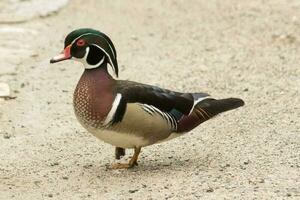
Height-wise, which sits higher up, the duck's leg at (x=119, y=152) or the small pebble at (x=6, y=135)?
the duck's leg at (x=119, y=152)

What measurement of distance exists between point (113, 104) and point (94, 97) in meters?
0.13

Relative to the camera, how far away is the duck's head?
5574mm

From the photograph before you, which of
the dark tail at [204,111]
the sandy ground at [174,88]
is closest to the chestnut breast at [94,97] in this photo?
the sandy ground at [174,88]

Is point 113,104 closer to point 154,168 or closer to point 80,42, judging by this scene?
point 80,42

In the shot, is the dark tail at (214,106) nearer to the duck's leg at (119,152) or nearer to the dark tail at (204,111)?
the dark tail at (204,111)

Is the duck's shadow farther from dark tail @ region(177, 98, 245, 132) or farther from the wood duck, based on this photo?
dark tail @ region(177, 98, 245, 132)

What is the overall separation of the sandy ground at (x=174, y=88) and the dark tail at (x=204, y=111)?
10.7 inches

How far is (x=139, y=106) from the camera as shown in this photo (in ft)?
18.2

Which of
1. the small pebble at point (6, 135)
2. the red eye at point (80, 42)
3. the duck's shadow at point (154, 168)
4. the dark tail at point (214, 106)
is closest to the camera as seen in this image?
the red eye at point (80, 42)

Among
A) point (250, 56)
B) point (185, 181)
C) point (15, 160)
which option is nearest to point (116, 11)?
point (250, 56)

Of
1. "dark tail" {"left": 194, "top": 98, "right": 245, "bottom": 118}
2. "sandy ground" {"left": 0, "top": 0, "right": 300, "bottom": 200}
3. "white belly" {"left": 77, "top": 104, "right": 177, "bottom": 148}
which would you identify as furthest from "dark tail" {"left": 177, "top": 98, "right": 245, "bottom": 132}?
"sandy ground" {"left": 0, "top": 0, "right": 300, "bottom": 200}

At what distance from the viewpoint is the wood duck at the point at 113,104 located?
5473mm

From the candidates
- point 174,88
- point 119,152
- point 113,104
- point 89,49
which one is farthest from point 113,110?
point 174,88

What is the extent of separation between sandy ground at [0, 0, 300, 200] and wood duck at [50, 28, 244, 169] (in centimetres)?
30
